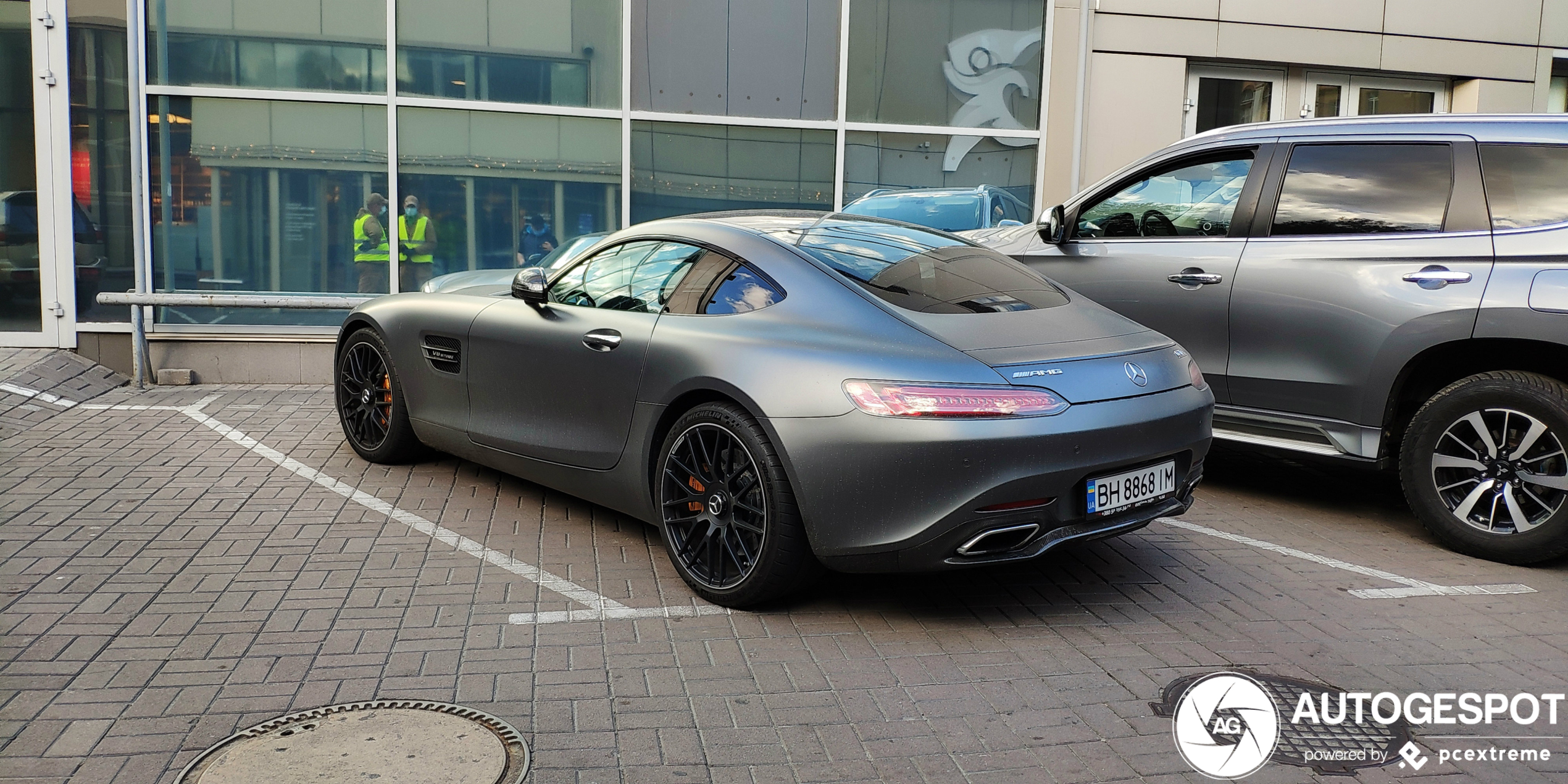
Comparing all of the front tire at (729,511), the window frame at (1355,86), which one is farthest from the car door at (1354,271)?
the window frame at (1355,86)

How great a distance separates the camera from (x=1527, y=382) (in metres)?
5.07

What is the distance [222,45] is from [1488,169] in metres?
9.65

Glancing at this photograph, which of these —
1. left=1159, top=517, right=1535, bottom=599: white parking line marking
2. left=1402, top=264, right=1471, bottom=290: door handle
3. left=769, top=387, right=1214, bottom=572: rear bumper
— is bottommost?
left=1159, top=517, right=1535, bottom=599: white parking line marking

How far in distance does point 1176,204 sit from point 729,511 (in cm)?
348

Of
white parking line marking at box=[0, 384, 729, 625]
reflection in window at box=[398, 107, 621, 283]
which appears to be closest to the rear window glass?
→ white parking line marking at box=[0, 384, 729, 625]

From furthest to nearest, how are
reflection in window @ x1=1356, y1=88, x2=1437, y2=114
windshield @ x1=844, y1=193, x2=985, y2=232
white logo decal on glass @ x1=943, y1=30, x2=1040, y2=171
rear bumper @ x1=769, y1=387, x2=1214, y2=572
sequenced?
reflection in window @ x1=1356, y1=88, x2=1437, y2=114, white logo decal on glass @ x1=943, y1=30, x2=1040, y2=171, windshield @ x1=844, y1=193, x2=985, y2=232, rear bumper @ x1=769, y1=387, x2=1214, y2=572

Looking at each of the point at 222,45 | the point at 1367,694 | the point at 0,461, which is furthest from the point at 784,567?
the point at 222,45

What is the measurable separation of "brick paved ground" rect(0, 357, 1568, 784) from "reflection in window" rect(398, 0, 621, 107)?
5.69 meters

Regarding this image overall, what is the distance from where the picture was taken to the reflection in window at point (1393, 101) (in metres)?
13.0

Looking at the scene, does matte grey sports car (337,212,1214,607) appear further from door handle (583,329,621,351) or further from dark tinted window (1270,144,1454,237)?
dark tinted window (1270,144,1454,237)

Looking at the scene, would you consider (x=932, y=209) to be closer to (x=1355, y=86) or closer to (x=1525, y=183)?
(x=1355, y=86)

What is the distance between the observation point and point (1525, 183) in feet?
17.4

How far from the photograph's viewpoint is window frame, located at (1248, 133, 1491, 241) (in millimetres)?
5410
